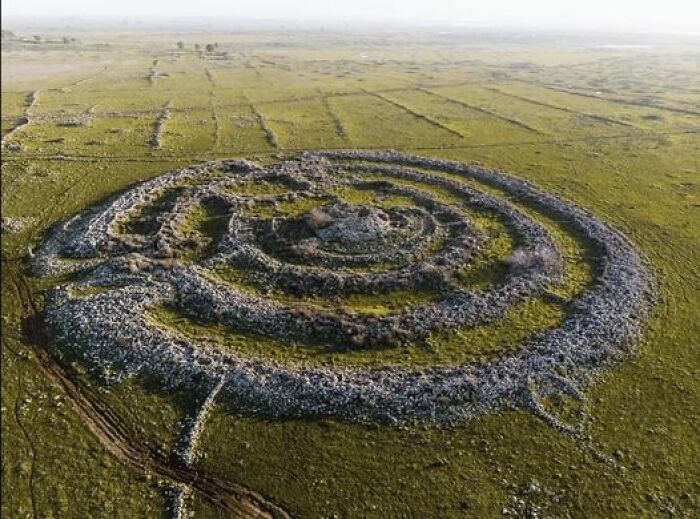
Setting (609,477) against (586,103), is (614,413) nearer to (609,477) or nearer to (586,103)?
(609,477)

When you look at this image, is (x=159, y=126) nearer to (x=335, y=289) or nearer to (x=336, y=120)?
(x=336, y=120)

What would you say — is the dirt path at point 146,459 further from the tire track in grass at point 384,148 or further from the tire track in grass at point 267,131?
the tire track in grass at point 267,131

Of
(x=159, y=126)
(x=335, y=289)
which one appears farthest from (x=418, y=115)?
(x=335, y=289)

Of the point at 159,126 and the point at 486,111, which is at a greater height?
the point at 486,111

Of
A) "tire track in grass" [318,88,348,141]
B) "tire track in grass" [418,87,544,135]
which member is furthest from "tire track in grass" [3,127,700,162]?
"tire track in grass" [318,88,348,141]

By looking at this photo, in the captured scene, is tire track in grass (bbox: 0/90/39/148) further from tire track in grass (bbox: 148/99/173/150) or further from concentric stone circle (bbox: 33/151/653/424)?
concentric stone circle (bbox: 33/151/653/424)

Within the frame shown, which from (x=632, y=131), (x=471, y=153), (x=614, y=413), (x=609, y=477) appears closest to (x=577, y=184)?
(x=471, y=153)

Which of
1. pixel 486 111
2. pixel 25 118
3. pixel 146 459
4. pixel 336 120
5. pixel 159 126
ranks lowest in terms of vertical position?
pixel 146 459
